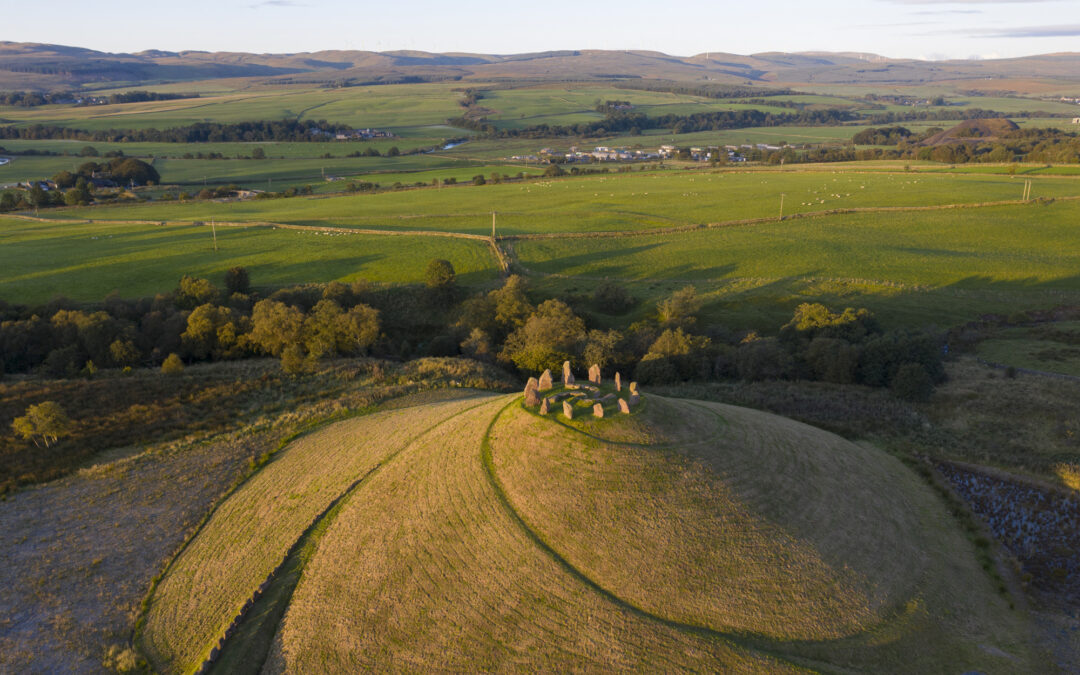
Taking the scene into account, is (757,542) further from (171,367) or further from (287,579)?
(171,367)

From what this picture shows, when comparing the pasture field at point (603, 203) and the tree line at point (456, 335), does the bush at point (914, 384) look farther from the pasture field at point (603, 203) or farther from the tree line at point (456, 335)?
the pasture field at point (603, 203)

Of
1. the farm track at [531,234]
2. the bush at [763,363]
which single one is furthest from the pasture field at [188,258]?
the bush at [763,363]

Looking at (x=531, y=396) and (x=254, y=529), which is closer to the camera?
(x=531, y=396)

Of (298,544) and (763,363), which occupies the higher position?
(298,544)

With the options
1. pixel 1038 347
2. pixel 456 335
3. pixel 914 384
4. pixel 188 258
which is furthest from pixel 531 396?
pixel 188 258

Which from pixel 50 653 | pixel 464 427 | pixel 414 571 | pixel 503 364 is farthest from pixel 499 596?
pixel 503 364

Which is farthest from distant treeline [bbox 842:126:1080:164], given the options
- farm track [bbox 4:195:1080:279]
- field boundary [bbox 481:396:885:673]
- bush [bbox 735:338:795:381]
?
field boundary [bbox 481:396:885:673]
